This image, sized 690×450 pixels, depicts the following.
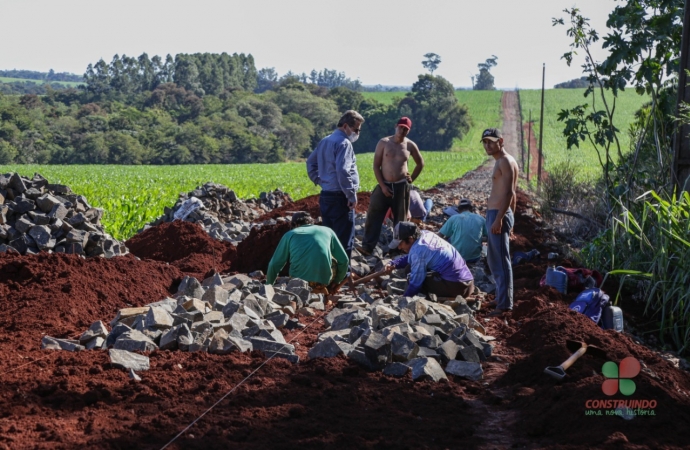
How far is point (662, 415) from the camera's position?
4852mm

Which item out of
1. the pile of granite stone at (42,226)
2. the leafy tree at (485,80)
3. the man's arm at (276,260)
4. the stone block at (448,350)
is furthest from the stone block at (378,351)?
the leafy tree at (485,80)

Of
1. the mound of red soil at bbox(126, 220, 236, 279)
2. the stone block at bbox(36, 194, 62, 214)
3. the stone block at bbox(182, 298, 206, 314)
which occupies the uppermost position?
the stone block at bbox(36, 194, 62, 214)

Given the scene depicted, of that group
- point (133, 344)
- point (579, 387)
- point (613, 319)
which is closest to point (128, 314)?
point (133, 344)

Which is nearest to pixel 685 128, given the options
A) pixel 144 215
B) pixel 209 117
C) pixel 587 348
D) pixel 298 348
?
pixel 587 348

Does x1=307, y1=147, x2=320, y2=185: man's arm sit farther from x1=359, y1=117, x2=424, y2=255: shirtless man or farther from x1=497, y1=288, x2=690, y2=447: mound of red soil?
x1=497, y1=288, x2=690, y2=447: mound of red soil

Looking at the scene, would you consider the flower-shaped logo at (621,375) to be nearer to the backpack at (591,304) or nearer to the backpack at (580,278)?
the backpack at (591,304)

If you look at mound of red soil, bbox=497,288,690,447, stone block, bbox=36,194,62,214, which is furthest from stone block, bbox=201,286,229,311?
stone block, bbox=36,194,62,214

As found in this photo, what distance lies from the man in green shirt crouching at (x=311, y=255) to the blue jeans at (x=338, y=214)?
2.60 ft

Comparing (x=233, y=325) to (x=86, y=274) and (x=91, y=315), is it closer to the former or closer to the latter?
(x=91, y=315)

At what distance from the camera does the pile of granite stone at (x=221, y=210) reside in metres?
15.0

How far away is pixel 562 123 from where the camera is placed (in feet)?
287

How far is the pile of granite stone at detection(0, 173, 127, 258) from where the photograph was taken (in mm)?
11430

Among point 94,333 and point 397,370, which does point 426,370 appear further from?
point 94,333

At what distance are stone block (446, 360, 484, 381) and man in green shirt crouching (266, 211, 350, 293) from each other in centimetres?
276
